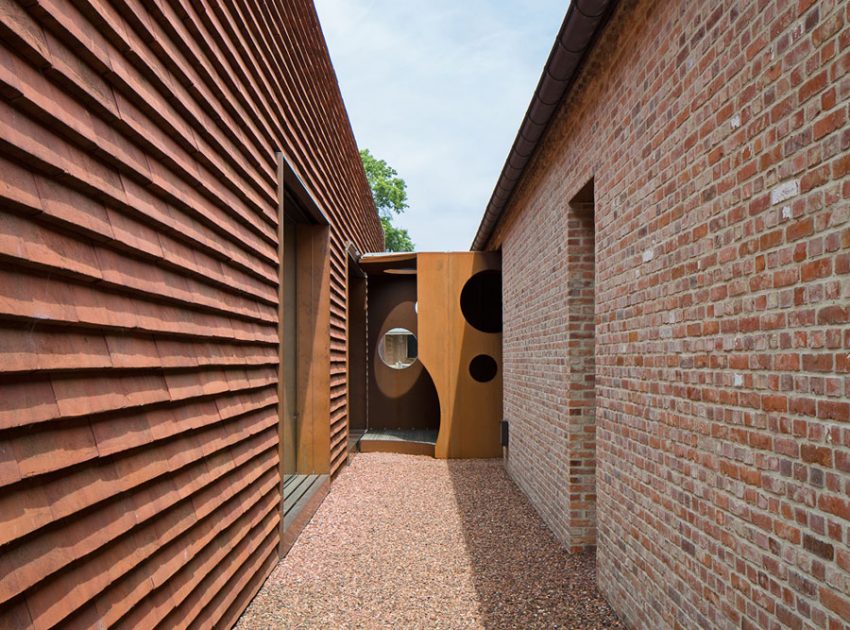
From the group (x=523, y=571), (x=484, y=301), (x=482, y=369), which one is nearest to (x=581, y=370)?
(x=523, y=571)

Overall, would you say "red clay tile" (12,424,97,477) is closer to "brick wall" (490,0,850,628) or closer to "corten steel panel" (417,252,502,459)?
"brick wall" (490,0,850,628)

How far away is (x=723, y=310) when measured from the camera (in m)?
2.12

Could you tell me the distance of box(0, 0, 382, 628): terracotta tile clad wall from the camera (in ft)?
4.98

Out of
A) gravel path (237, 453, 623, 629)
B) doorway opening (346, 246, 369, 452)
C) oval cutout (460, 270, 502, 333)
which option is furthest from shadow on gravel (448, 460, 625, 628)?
doorway opening (346, 246, 369, 452)

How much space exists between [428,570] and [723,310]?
2.95 metres

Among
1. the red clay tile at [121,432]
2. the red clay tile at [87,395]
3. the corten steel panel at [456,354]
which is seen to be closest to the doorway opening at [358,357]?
the corten steel panel at [456,354]

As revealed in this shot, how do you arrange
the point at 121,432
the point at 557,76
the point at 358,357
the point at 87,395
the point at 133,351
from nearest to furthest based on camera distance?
the point at 87,395 < the point at 121,432 < the point at 133,351 < the point at 557,76 < the point at 358,357

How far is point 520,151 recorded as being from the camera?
201 inches

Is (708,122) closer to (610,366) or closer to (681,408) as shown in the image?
(681,408)

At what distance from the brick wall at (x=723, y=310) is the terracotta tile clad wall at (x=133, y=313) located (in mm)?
2218

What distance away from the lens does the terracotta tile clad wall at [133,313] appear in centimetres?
152

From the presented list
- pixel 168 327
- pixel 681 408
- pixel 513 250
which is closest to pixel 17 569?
pixel 168 327

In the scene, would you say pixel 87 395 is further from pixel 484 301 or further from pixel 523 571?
pixel 484 301

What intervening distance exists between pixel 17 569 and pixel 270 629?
6.63 ft
